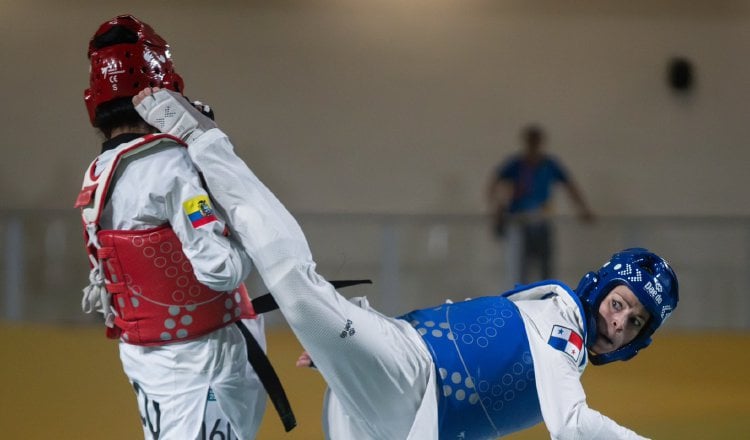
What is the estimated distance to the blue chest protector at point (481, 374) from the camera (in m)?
2.68

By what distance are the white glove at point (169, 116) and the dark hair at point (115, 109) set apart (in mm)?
83

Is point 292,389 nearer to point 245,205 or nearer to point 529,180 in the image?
point 245,205

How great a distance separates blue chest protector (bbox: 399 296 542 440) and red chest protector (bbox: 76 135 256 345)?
2.10 feet

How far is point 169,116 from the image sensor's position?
236 cm

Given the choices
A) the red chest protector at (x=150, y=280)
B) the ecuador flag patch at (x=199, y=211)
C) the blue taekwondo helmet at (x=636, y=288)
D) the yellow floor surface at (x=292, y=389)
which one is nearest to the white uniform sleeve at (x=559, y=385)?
the blue taekwondo helmet at (x=636, y=288)

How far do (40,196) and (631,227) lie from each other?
16.5 feet

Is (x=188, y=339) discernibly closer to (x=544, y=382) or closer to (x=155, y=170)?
(x=155, y=170)

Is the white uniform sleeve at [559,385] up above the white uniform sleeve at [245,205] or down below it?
below

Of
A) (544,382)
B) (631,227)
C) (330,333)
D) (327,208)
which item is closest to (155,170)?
(330,333)

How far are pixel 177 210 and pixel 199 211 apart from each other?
62mm

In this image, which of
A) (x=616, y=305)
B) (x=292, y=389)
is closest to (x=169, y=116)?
(x=616, y=305)

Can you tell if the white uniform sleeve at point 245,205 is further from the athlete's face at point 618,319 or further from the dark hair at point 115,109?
the athlete's face at point 618,319

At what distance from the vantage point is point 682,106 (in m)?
9.17

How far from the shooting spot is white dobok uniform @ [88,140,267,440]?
89.5 inches
